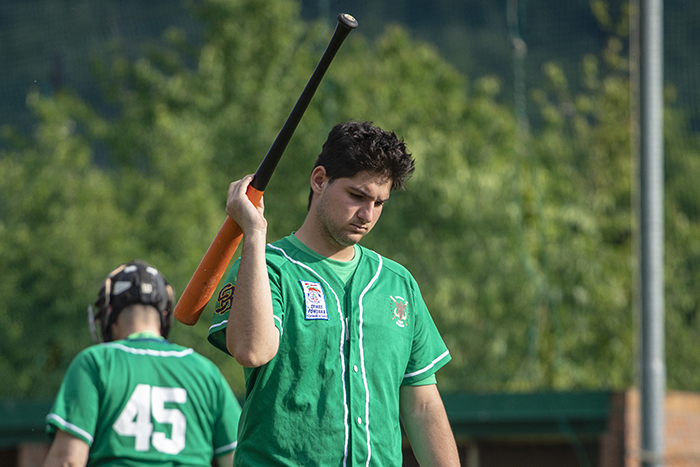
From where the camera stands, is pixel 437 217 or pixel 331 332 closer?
pixel 331 332

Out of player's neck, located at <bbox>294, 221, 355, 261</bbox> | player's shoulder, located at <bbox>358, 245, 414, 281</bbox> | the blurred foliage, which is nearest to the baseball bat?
player's neck, located at <bbox>294, 221, 355, 261</bbox>

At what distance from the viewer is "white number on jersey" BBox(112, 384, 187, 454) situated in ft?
13.1

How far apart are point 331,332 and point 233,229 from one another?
1.44 feet

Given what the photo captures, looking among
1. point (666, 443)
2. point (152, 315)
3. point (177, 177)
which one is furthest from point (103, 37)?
point (152, 315)

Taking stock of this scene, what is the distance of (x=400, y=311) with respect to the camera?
3.04 m

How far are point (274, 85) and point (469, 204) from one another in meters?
9.49

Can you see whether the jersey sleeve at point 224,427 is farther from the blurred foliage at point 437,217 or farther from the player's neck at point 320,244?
the blurred foliage at point 437,217

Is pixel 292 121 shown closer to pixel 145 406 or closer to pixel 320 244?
pixel 320 244

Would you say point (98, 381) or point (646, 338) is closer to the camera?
point (98, 381)

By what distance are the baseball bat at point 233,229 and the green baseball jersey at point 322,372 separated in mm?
67

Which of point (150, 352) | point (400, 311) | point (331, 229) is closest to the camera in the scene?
point (331, 229)

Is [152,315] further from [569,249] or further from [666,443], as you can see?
[569,249]

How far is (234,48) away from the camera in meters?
23.0

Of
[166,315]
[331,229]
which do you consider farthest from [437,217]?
[331,229]
